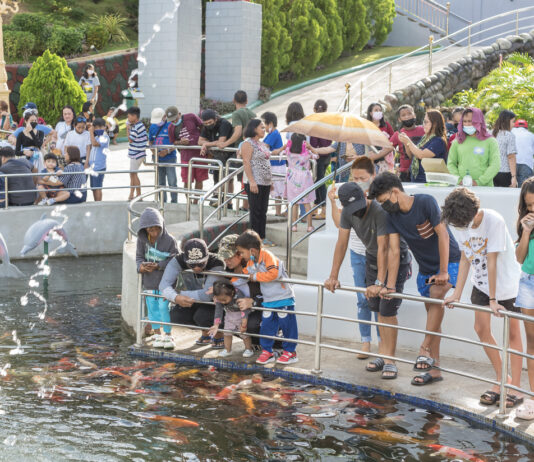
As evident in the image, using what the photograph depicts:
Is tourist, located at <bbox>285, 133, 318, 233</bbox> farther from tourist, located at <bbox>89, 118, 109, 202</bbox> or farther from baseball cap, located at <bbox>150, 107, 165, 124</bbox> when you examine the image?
tourist, located at <bbox>89, 118, 109, 202</bbox>

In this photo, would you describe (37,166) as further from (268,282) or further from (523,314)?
(523,314)

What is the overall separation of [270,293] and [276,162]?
5.08m

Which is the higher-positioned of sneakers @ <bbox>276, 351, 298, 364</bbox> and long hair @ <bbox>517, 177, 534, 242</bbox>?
long hair @ <bbox>517, 177, 534, 242</bbox>

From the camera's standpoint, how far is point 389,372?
8.24 meters

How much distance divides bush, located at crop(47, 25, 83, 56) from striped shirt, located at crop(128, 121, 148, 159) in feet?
49.7

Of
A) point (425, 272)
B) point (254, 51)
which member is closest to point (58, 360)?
point (425, 272)

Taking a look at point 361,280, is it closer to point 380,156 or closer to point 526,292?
point 526,292

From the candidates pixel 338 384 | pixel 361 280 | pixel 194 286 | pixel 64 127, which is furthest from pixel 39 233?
pixel 338 384

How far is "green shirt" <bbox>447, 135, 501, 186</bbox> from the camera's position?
9.77m

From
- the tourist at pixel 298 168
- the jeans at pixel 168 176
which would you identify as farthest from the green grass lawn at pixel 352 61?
the tourist at pixel 298 168

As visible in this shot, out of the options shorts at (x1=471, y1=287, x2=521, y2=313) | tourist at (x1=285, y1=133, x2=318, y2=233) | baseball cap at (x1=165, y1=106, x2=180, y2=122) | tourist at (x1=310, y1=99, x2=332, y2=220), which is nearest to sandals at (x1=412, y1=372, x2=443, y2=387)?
shorts at (x1=471, y1=287, x2=521, y2=313)

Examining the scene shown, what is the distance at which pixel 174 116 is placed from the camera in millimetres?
15164

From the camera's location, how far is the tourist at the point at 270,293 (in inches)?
340

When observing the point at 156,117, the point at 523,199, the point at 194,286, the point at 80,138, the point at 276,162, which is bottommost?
the point at 194,286
